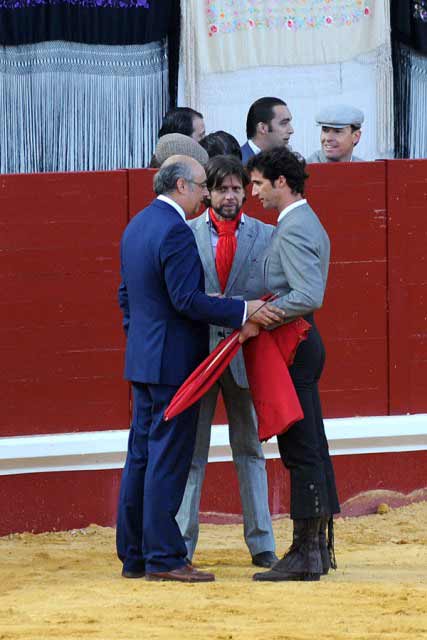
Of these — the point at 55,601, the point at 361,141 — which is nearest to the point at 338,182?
the point at 361,141

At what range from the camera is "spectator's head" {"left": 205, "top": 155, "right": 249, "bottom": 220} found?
7.00m

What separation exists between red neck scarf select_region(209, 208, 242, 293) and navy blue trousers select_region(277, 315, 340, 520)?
0.50 m

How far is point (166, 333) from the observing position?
22.1ft

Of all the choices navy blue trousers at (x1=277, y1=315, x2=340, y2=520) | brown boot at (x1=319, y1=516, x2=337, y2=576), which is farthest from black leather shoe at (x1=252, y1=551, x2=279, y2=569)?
navy blue trousers at (x1=277, y1=315, x2=340, y2=520)

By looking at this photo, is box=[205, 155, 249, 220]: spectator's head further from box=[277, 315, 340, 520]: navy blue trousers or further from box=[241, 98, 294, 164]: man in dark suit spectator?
box=[241, 98, 294, 164]: man in dark suit spectator

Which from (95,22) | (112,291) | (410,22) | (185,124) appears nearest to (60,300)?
(112,291)

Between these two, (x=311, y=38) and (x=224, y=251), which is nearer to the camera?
(x=224, y=251)

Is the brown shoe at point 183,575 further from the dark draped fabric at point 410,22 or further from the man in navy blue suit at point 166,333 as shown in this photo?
the dark draped fabric at point 410,22

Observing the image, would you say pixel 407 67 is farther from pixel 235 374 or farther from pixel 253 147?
pixel 235 374

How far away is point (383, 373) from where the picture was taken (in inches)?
338

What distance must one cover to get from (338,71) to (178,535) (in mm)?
4127

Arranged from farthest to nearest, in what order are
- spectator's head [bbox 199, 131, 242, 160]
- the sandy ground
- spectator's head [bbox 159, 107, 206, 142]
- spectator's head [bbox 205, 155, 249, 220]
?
spectator's head [bbox 159, 107, 206, 142]
spectator's head [bbox 199, 131, 242, 160]
spectator's head [bbox 205, 155, 249, 220]
the sandy ground

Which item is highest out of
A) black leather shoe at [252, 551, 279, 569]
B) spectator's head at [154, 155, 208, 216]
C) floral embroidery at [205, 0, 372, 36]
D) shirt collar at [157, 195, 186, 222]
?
floral embroidery at [205, 0, 372, 36]

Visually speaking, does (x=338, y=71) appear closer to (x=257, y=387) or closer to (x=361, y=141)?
(x=361, y=141)
